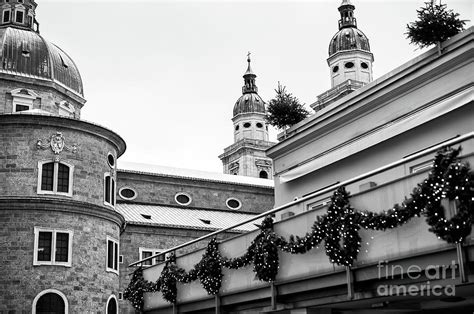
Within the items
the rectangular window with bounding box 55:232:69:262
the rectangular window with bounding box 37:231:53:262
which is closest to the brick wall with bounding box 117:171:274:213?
the rectangular window with bounding box 55:232:69:262

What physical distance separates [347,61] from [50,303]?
40234 millimetres

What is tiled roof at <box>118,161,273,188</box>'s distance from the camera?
4800 centimetres

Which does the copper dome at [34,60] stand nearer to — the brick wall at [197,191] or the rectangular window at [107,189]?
the brick wall at [197,191]

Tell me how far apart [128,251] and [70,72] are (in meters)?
14.3

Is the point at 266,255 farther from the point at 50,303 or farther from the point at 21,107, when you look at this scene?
the point at 21,107

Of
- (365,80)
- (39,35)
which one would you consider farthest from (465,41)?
(365,80)

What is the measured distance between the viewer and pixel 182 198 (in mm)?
Answer: 49094

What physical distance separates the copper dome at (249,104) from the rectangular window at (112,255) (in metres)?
47.0

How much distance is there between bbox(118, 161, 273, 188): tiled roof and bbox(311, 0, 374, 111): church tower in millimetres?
11272

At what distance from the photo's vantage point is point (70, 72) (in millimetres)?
45688

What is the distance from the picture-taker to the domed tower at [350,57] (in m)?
61.2

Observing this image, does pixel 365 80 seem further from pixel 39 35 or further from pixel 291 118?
pixel 291 118

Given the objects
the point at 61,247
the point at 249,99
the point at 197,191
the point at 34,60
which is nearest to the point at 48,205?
the point at 61,247

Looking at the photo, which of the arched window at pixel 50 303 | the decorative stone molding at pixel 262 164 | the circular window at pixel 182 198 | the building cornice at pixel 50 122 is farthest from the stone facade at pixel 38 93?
the decorative stone molding at pixel 262 164
